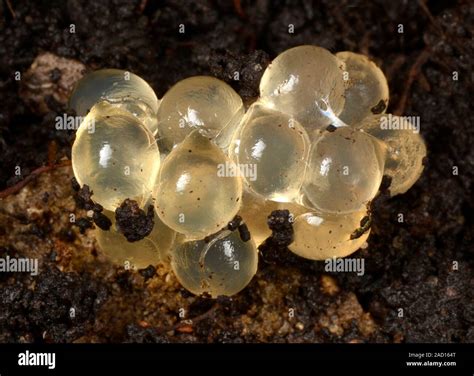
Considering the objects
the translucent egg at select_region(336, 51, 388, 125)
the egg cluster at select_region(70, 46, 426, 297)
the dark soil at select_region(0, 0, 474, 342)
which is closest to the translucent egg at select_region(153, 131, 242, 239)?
the egg cluster at select_region(70, 46, 426, 297)

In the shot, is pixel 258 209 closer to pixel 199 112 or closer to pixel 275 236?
pixel 275 236

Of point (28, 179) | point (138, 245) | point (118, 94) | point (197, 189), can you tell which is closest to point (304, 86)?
point (197, 189)

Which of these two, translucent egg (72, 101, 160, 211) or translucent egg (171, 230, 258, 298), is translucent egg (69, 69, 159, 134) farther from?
translucent egg (171, 230, 258, 298)

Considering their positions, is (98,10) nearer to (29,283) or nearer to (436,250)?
(29,283)

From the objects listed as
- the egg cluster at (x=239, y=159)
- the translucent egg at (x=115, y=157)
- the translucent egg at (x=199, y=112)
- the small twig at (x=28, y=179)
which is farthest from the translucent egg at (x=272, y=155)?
the small twig at (x=28, y=179)

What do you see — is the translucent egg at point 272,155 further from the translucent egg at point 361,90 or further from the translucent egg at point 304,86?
the translucent egg at point 361,90

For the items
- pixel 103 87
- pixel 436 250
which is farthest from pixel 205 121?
pixel 436 250
